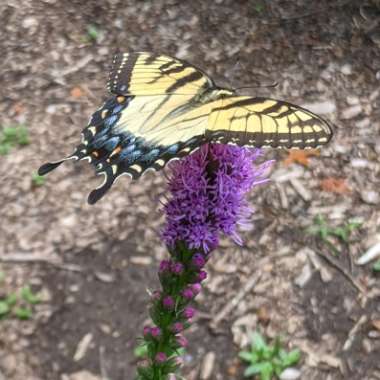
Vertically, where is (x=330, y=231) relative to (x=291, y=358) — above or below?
above

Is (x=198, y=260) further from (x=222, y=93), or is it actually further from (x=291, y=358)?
(x=291, y=358)

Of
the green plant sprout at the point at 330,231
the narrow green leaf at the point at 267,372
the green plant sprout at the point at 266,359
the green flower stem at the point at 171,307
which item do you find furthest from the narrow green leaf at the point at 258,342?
the green flower stem at the point at 171,307

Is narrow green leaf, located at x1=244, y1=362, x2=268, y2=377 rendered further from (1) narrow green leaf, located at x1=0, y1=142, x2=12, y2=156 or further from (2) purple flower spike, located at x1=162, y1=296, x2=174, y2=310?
(1) narrow green leaf, located at x1=0, y1=142, x2=12, y2=156

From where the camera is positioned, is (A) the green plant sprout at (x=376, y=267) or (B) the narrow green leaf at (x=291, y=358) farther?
(A) the green plant sprout at (x=376, y=267)

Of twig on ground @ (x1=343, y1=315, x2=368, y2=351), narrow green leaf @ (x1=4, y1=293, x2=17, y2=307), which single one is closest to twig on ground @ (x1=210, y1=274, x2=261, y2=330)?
twig on ground @ (x1=343, y1=315, x2=368, y2=351)

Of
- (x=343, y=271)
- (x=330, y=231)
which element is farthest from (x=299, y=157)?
(x=343, y=271)

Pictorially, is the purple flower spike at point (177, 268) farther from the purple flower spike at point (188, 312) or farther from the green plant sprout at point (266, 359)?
the green plant sprout at point (266, 359)
